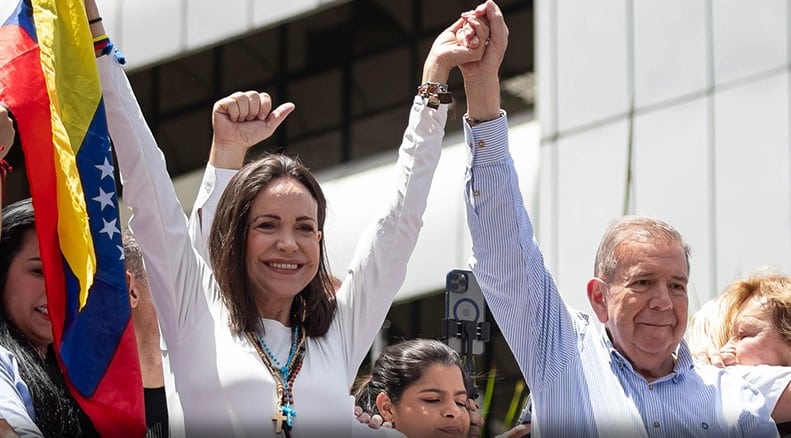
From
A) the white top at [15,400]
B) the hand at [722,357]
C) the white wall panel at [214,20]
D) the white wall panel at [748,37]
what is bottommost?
the white top at [15,400]

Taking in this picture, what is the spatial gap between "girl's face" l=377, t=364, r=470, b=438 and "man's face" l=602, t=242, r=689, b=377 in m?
0.55

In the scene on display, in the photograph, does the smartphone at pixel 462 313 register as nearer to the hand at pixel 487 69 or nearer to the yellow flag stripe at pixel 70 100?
the hand at pixel 487 69

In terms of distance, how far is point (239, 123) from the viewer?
450 centimetres

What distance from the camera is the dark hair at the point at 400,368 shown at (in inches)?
184

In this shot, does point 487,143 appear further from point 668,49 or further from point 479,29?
point 668,49

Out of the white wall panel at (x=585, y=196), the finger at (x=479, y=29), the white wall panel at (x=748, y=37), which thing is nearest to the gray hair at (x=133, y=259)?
the finger at (x=479, y=29)

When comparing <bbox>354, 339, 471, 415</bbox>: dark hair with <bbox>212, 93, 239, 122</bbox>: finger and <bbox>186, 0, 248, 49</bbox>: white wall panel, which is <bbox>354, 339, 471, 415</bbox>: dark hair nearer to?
<bbox>212, 93, 239, 122</bbox>: finger

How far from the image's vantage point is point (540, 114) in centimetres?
1201

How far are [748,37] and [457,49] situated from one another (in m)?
7.00

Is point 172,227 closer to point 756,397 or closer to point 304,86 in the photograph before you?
point 756,397

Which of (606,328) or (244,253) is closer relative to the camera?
(244,253)

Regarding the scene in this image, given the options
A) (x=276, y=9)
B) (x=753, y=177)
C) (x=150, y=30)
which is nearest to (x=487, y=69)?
(x=753, y=177)

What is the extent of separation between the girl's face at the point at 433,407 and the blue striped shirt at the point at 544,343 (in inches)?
17.9

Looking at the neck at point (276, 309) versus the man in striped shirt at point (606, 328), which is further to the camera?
the man in striped shirt at point (606, 328)
